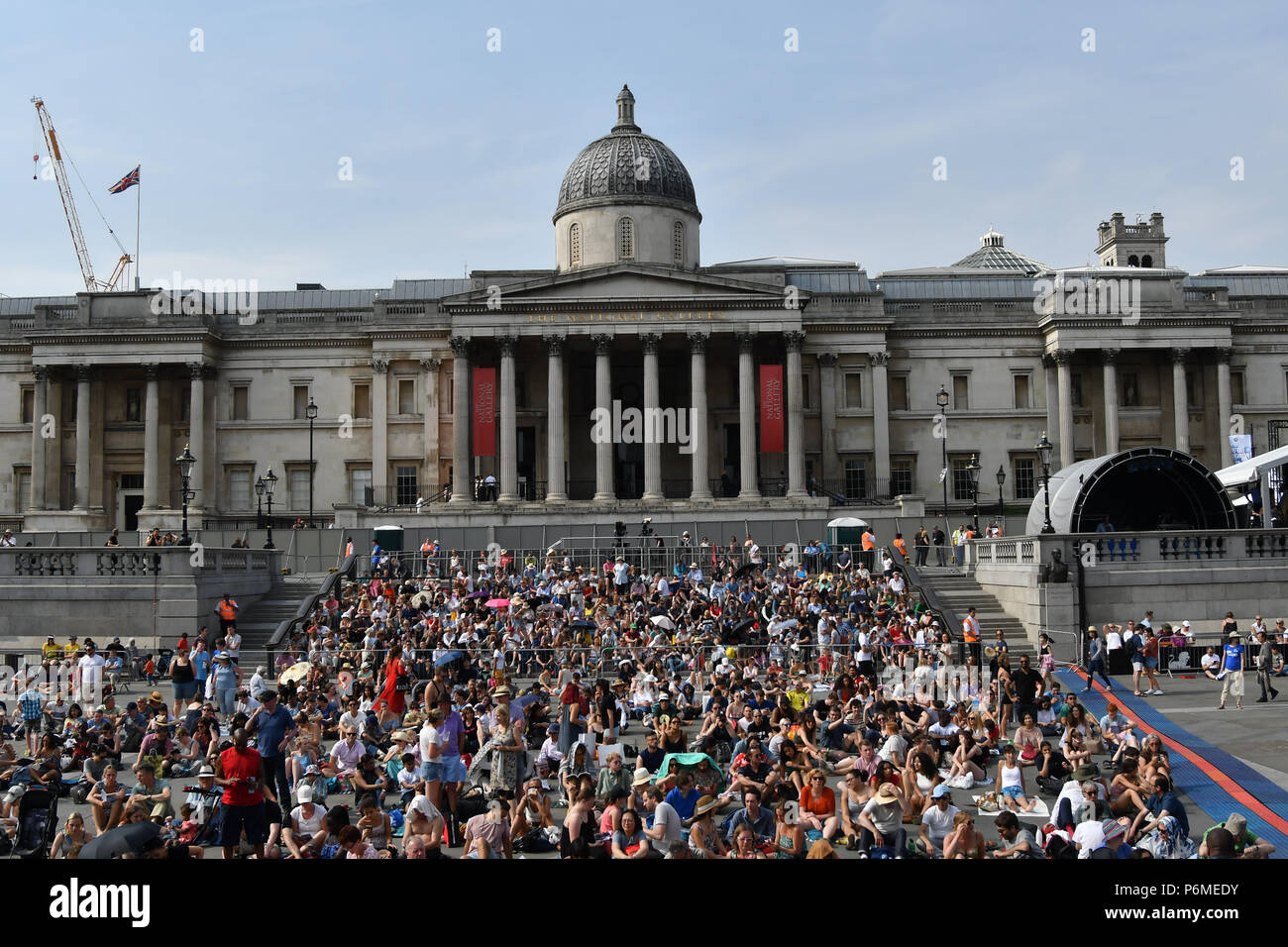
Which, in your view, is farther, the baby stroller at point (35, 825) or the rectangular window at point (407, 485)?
the rectangular window at point (407, 485)

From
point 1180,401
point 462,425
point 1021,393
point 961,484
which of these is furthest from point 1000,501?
point 462,425

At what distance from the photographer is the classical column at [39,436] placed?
59562 mm

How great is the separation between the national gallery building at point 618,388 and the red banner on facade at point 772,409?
1037mm

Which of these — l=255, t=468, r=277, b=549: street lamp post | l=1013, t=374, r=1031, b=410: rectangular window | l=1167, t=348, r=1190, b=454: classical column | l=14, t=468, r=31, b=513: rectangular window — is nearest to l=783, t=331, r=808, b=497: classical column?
l=1013, t=374, r=1031, b=410: rectangular window

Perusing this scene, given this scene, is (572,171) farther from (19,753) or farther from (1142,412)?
(19,753)

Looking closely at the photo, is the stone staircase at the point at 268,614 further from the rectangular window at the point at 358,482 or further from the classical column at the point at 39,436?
the classical column at the point at 39,436

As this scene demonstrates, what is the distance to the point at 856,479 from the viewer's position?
200 ft

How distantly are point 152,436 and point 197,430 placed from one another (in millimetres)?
2088

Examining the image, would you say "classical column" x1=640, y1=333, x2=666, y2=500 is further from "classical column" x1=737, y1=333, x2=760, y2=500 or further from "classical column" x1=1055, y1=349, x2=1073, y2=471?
"classical column" x1=1055, y1=349, x2=1073, y2=471

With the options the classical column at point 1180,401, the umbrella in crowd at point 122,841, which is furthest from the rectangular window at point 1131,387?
the umbrella in crowd at point 122,841

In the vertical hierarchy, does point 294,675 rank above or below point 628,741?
above

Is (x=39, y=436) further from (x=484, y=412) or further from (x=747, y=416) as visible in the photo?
(x=747, y=416)

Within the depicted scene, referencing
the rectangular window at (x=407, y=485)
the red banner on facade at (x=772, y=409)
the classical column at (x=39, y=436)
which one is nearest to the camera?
the red banner on facade at (x=772, y=409)
